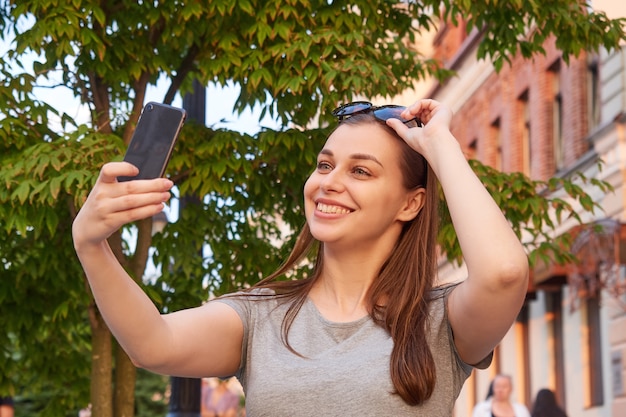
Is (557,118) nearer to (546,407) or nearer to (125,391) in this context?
(546,407)

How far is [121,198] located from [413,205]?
985mm

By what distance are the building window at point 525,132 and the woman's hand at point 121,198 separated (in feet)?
67.3

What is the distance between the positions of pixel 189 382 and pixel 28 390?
4.76 feet

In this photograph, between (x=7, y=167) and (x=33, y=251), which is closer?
(x=7, y=167)

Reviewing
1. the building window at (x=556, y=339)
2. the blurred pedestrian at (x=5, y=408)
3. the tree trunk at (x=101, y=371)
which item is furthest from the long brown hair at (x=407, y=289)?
the building window at (x=556, y=339)

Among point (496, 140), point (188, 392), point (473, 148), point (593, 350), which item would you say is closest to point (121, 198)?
point (188, 392)

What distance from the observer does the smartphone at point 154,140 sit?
242cm

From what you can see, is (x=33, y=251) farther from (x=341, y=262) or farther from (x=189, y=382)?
(x=341, y=262)

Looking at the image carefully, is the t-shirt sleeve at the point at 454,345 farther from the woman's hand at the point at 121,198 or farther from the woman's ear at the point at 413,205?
the woman's hand at the point at 121,198

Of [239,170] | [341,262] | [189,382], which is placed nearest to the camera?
[341,262]

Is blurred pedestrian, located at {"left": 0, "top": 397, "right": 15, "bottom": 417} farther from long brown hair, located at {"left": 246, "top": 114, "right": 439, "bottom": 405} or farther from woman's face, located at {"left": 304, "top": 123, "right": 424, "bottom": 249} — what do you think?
woman's face, located at {"left": 304, "top": 123, "right": 424, "bottom": 249}

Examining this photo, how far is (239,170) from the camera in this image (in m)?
8.09

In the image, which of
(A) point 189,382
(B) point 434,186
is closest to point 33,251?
(A) point 189,382

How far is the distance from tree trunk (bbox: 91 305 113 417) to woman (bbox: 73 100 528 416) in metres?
5.36
